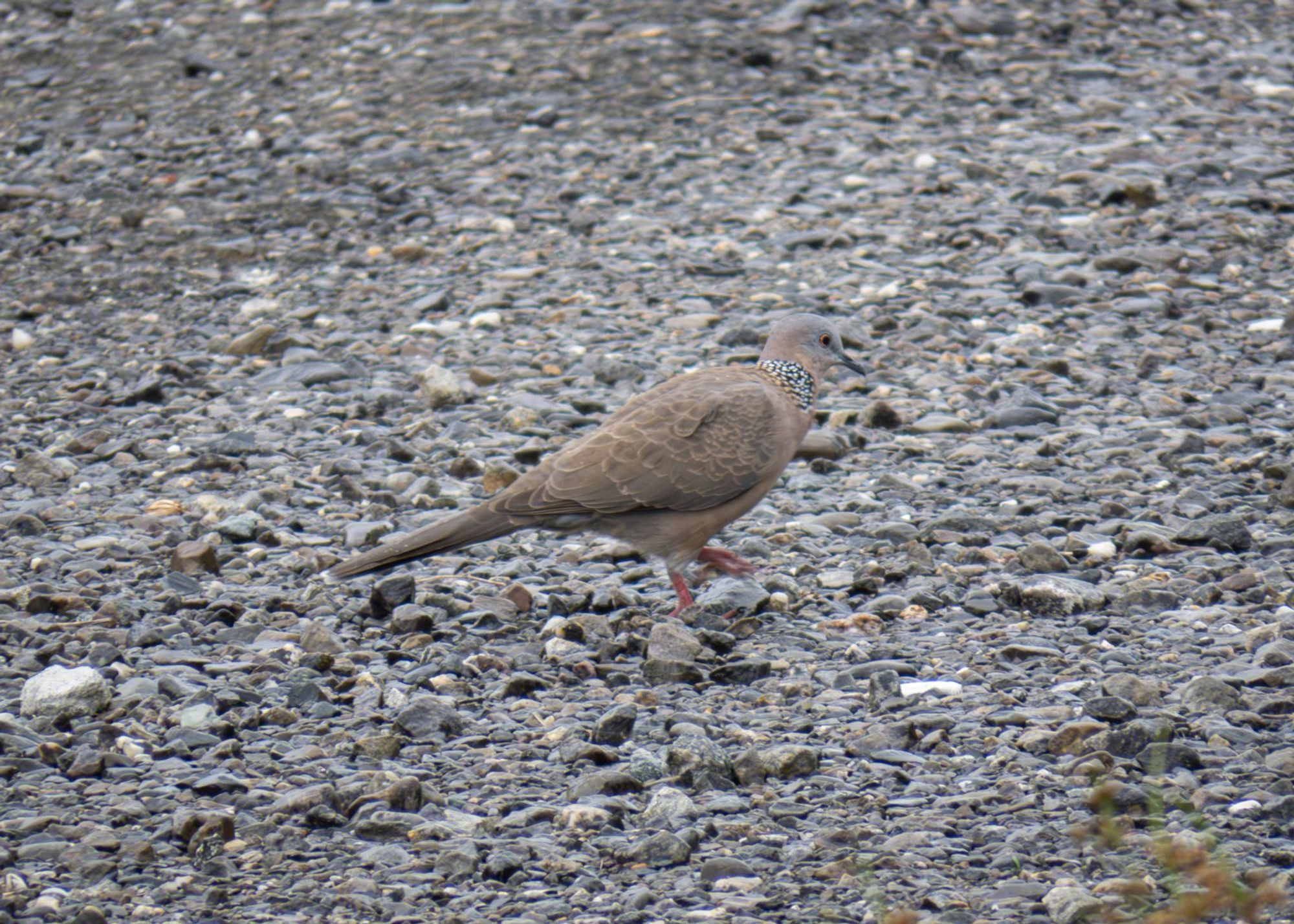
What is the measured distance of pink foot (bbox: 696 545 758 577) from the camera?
5734 millimetres

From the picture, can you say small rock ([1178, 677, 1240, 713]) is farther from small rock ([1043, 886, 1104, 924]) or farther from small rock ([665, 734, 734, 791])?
small rock ([665, 734, 734, 791])

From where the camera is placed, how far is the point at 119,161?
33.2 feet

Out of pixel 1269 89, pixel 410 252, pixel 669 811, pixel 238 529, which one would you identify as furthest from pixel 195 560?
pixel 1269 89

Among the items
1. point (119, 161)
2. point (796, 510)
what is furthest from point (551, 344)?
point (119, 161)

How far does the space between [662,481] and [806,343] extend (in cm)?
107

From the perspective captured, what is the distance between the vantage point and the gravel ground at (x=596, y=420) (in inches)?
156

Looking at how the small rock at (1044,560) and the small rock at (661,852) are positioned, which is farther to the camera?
the small rock at (1044,560)

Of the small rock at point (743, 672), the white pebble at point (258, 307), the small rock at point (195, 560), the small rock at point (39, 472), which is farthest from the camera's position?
the white pebble at point (258, 307)

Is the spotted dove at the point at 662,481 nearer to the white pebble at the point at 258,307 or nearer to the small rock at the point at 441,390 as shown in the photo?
the small rock at the point at 441,390

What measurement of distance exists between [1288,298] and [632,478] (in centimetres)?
406

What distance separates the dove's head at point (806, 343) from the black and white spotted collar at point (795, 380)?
0.09 metres

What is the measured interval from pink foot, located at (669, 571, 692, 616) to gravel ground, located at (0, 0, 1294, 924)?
106mm

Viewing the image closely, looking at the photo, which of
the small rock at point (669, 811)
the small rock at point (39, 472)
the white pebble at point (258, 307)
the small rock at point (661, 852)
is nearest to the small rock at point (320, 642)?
the small rock at point (669, 811)

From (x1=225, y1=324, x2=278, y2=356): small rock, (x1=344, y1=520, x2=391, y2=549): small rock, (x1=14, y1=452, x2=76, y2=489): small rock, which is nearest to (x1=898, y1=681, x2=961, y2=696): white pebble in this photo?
(x1=344, y1=520, x2=391, y2=549): small rock
